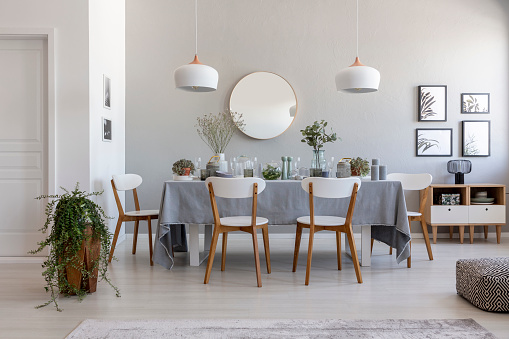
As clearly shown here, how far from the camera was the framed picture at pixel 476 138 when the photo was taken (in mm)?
5699

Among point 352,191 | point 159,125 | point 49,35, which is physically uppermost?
point 49,35

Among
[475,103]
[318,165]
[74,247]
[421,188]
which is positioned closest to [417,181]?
[421,188]

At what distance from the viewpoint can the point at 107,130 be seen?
496 cm

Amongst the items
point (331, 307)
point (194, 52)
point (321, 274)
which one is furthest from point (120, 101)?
point (331, 307)

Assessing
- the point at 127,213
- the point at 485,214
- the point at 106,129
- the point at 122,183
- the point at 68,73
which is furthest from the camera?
the point at 485,214

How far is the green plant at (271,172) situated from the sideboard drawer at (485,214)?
100 inches

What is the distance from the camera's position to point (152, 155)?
571 cm

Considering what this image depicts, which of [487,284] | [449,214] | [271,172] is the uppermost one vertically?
[271,172]

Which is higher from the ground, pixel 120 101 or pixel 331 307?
pixel 120 101

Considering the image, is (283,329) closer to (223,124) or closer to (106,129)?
(106,129)

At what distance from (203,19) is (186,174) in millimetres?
2232

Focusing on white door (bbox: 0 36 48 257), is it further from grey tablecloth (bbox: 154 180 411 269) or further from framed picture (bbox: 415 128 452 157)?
framed picture (bbox: 415 128 452 157)

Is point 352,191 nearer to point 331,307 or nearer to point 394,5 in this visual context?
point 331,307

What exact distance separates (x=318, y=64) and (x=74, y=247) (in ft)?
12.2
